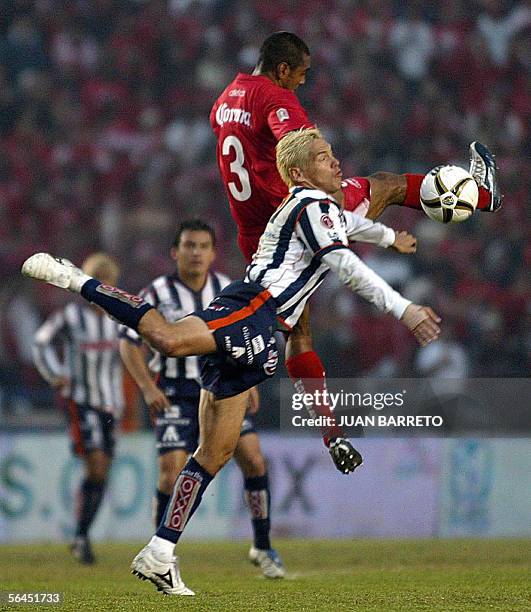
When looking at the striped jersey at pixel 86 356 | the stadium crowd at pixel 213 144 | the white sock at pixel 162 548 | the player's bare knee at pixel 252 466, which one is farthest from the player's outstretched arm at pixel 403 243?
the stadium crowd at pixel 213 144

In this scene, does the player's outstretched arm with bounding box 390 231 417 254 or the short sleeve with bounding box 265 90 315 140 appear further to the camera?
the short sleeve with bounding box 265 90 315 140

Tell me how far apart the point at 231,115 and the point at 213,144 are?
720 centimetres

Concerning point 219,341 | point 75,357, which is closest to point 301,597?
point 219,341

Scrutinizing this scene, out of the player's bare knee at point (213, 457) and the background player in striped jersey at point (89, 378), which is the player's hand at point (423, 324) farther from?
the background player in striped jersey at point (89, 378)

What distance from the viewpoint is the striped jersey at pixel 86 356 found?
9672mm

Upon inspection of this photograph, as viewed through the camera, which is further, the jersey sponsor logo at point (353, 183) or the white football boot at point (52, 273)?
the jersey sponsor logo at point (353, 183)

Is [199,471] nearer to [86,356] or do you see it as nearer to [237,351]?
[237,351]

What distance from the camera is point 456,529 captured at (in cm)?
1045

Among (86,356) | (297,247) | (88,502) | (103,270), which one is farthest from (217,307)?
(86,356)

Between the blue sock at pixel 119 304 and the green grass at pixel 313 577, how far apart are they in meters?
1.29

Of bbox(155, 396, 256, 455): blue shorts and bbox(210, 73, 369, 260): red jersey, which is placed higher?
bbox(210, 73, 369, 260): red jersey

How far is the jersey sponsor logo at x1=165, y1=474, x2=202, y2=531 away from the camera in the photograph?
5.79 m

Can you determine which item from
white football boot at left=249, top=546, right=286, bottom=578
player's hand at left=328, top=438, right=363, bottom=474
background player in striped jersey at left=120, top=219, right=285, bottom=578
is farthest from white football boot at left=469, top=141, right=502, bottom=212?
white football boot at left=249, top=546, right=286, bottom=578

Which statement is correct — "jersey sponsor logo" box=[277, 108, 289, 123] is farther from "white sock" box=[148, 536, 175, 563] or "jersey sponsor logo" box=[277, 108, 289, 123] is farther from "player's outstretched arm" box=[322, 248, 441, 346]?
"white sock" box=[148, 536, 175, 563]
